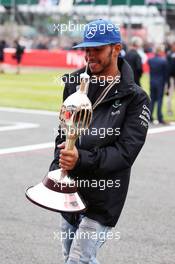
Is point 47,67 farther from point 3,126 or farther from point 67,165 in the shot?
point 67,165

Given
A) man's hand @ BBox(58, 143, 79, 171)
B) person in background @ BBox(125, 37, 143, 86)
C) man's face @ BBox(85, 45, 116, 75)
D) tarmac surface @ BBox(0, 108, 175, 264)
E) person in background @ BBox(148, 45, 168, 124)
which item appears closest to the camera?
man's hand @ BBox(58, 143, 79, 171)

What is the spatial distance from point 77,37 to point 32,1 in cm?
417

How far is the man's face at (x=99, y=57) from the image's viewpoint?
4188 mm

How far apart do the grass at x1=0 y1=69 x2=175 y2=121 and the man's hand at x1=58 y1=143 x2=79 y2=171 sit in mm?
15036

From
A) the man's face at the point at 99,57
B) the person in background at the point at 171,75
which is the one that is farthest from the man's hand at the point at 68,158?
the person in background at the point at 171,75

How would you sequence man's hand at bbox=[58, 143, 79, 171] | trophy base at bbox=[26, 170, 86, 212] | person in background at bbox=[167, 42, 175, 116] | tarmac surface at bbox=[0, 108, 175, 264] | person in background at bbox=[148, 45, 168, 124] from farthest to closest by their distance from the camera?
person in background at bbox=[167, 42, 175, 116], person in background at bbox=[148, 45, 168, 124], tarmac surface at bbox=[0, 108, 175, 264], trophy base at bbox=[26, 170, 86, 212], man's hand at bbox=[58, 143, 79, 171]

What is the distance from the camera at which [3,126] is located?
16266 millimetres

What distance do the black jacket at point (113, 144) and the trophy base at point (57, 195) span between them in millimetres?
125

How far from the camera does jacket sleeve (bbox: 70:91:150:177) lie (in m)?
4.20

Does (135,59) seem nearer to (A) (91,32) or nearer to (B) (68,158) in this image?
(A) (91,32)

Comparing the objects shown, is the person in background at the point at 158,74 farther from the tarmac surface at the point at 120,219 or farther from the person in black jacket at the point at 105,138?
the person in black jacket at the point at 105,138

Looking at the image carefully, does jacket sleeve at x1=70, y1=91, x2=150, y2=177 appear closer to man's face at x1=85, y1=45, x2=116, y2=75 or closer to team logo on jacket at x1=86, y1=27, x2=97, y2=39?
man's face at x1=85, y1=45, x2=116, y2=75

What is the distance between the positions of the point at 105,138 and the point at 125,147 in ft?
0.44

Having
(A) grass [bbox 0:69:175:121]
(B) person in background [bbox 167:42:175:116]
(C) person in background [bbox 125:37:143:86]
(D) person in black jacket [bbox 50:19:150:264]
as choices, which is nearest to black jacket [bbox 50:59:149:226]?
(D) person in black jacket [bbox 50:19:150:264]
